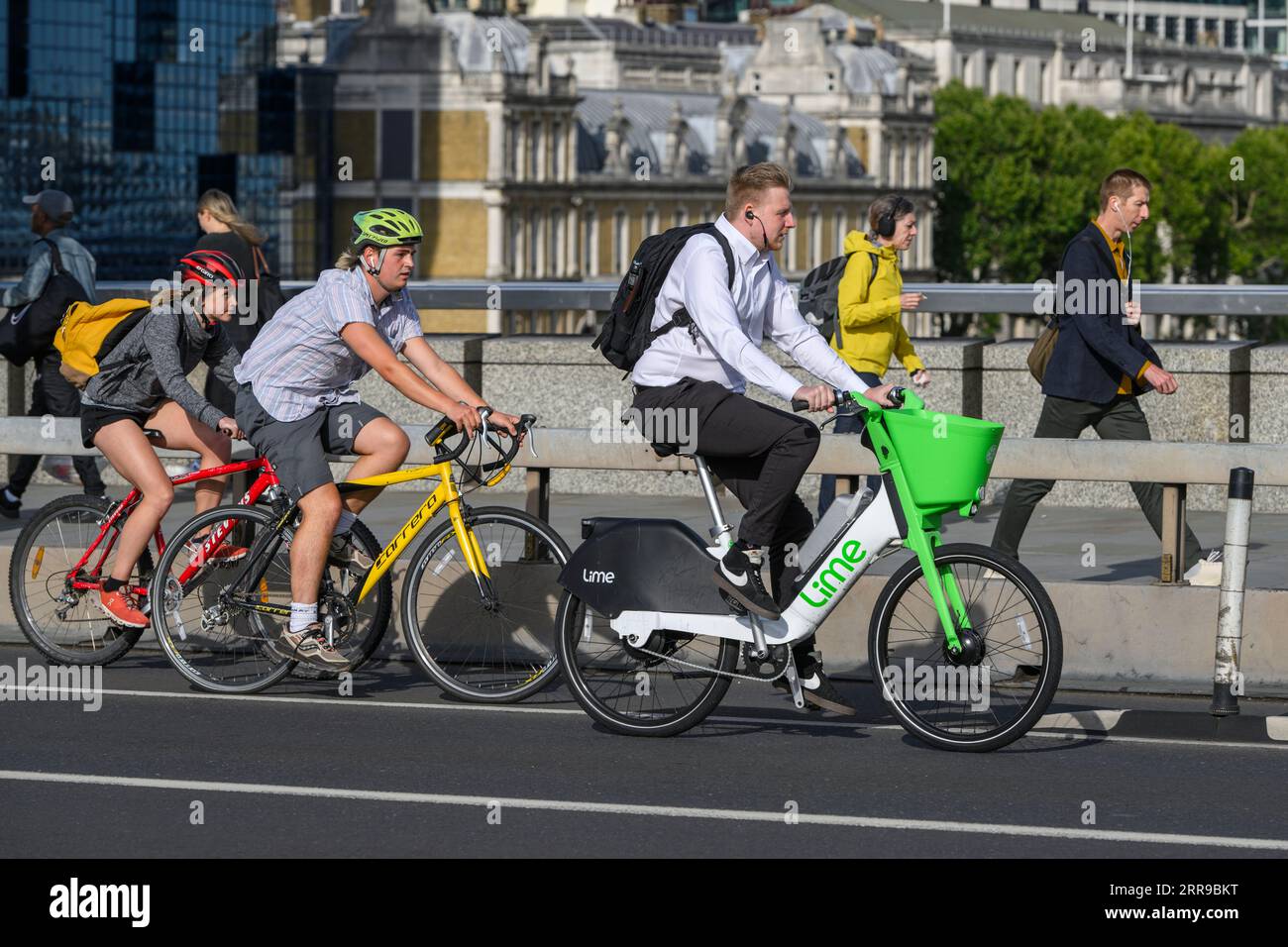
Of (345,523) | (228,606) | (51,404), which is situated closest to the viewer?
(345,523)

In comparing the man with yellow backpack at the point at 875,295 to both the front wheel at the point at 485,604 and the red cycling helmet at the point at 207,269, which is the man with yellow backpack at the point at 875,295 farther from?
the red cycling helmet at the point at 207,269

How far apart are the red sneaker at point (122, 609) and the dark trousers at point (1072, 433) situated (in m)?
3.33

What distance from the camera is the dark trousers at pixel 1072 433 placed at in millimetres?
10773

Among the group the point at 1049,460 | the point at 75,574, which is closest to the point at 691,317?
the point at 1049,460

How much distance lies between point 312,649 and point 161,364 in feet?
→ 4.11

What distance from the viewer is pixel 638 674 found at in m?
9.09

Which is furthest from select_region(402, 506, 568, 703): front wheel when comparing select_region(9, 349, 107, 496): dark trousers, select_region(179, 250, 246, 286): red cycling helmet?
select_region(9, 349, 107, 496): dark trousers

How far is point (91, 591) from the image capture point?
10398mm

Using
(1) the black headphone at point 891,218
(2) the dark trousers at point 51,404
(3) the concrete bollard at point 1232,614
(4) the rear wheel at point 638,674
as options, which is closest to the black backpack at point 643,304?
(4) the rear wheel at point 638,674

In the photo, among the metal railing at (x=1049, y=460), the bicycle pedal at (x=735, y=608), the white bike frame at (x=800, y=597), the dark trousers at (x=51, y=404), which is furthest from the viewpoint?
the dark trousers at (x=51, y=404)

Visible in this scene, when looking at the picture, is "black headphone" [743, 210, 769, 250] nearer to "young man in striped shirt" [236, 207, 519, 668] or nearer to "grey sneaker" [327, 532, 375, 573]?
"young man in striped shirt" [236, 207, 519, 668]

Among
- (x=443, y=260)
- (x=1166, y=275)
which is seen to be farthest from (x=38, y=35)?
(x=1166, y=275)

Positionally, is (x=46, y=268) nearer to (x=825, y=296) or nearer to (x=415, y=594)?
(x=825, y=296)

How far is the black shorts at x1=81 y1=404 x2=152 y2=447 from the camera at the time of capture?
10344 millimetres
